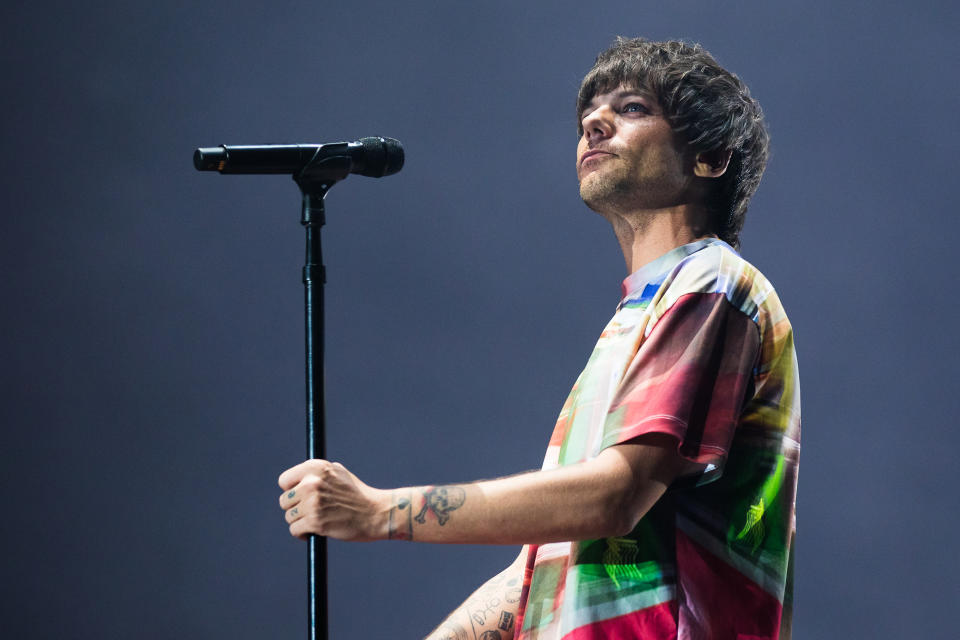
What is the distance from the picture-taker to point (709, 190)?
1.77 m

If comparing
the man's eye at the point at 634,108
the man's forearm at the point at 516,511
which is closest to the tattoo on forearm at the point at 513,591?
the man's forearm at the point at 516,511

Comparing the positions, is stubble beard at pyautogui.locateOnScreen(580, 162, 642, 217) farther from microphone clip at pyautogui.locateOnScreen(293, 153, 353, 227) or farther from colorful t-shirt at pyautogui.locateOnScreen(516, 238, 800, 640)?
microphone clip at pyautogui.locateOnScreen(293, 153, 353, 227)

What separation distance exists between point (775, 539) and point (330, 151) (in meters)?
0.82

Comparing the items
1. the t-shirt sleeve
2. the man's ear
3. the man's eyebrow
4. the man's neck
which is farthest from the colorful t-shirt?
the man's eyebrow

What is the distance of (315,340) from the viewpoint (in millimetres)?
1425

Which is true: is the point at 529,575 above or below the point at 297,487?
below

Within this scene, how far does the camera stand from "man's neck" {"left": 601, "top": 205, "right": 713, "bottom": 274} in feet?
5.57

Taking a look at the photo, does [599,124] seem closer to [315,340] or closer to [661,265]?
[661,265]

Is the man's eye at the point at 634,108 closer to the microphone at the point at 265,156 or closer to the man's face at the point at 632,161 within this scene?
the man's face at the point at 632,161

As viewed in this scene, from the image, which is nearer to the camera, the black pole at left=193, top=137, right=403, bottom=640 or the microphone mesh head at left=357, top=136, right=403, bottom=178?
the black pole at left=193, top=137, right=403, bottom=640

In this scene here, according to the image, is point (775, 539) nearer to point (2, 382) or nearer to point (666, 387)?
point (666, 387)

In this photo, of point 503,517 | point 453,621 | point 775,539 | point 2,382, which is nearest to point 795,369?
point 775,539

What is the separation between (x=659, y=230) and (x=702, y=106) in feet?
0.80

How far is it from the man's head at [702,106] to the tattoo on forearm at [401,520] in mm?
721
